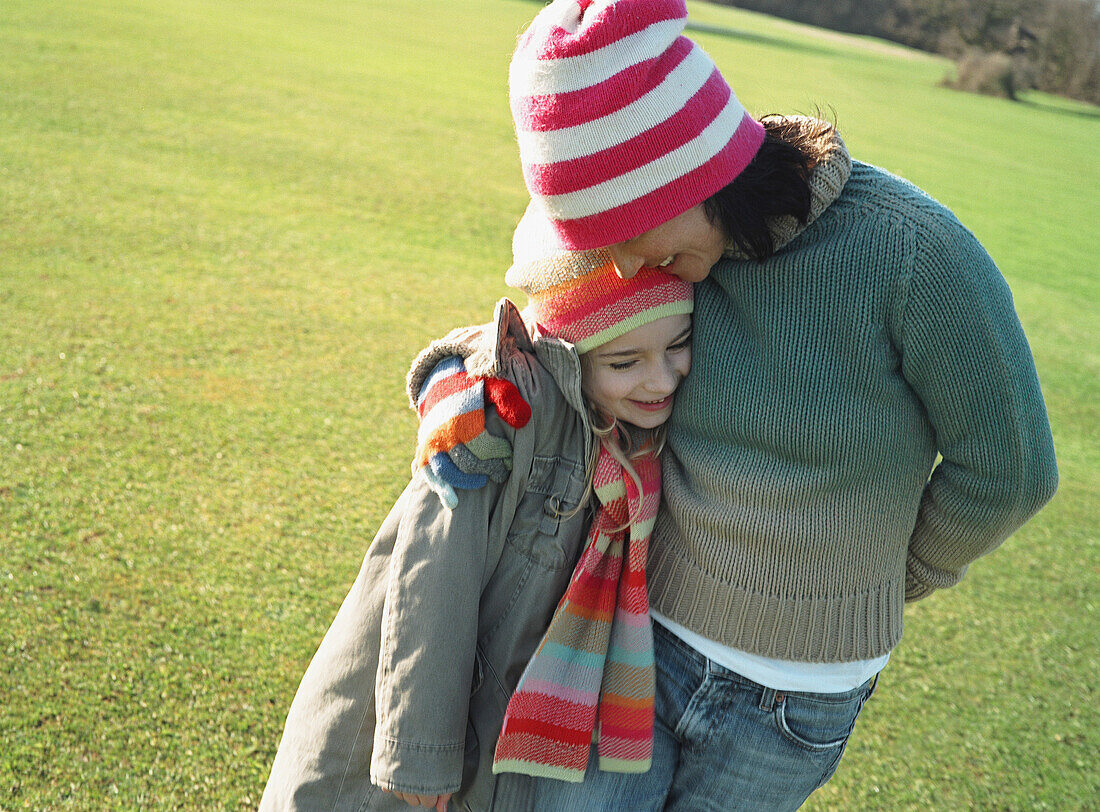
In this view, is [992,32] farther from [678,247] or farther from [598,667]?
[598,667]

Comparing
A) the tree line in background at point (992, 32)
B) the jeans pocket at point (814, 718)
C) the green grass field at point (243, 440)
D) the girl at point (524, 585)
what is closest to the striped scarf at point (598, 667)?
the girl at point (524, 585)

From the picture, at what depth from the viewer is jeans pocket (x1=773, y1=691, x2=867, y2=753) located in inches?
69.0

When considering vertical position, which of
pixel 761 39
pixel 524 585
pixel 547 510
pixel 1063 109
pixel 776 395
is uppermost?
pixel 776 395

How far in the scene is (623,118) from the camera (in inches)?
60.2

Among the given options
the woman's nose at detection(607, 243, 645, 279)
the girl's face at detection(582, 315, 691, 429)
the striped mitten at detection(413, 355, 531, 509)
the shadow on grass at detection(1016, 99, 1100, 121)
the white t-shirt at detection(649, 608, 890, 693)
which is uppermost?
the woman's nose at detection(607, 243, 645, 279)

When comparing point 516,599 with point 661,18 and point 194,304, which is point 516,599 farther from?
point 194,304

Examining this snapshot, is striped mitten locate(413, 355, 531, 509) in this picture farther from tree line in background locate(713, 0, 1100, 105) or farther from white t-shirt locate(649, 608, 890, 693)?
tree line in background locate(713, 0, 1100, 105)

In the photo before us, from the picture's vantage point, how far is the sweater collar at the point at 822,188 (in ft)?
5.18

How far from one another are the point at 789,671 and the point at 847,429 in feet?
1.50

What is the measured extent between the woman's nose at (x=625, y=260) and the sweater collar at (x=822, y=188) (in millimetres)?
226

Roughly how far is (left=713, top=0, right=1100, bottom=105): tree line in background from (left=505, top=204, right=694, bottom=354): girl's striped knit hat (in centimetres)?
3086

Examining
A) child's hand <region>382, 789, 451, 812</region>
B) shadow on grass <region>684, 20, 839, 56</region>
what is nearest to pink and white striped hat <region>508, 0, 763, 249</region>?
child's hand <region>382, 789, 451, 812</region>

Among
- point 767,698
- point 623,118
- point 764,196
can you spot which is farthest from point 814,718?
point 623,118

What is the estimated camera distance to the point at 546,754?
1.81 m
